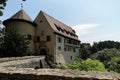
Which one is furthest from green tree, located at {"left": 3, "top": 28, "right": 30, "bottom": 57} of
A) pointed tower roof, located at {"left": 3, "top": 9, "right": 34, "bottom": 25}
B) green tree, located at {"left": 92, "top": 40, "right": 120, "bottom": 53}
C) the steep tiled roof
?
green tree, located at {"left": 92, "top": 40, "right": 120, "bottom": 53}

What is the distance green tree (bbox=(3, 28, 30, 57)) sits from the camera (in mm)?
38969

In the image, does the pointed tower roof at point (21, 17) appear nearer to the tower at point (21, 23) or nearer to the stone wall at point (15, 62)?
the tower at point (21, 23)

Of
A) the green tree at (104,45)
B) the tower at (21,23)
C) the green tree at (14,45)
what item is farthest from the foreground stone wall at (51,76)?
the green tree at (104,45)

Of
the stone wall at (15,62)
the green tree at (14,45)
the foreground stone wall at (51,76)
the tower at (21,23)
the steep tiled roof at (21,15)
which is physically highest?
the steep tiled roof at (21,15)

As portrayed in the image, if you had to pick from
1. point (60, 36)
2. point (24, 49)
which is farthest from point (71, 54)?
point (24, 49)

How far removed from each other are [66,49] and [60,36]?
17.8ft

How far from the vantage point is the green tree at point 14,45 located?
128 feet

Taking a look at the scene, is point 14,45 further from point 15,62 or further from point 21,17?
point 15,62

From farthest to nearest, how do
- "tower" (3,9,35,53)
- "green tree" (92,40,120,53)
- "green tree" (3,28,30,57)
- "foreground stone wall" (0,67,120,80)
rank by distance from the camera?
Result: "green tree" (92,40,120,53) → "tower" (3,9,35,53) → "green tree" (3,28,30,57) → "foreground stone wall" (0,67,120,80)

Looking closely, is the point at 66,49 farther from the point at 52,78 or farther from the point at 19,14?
the point at 52,78

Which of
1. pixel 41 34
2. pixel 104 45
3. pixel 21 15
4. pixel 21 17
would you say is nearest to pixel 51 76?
pixel 21 17

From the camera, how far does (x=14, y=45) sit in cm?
3956

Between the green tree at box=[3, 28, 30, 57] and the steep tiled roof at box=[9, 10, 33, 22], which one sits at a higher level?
the steep tiled roof at box=[9, 10, 33, 22]

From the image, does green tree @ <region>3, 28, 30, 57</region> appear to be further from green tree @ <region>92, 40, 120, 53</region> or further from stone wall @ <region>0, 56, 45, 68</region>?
green tree @ <region>92, 40, 120, 53</region>
